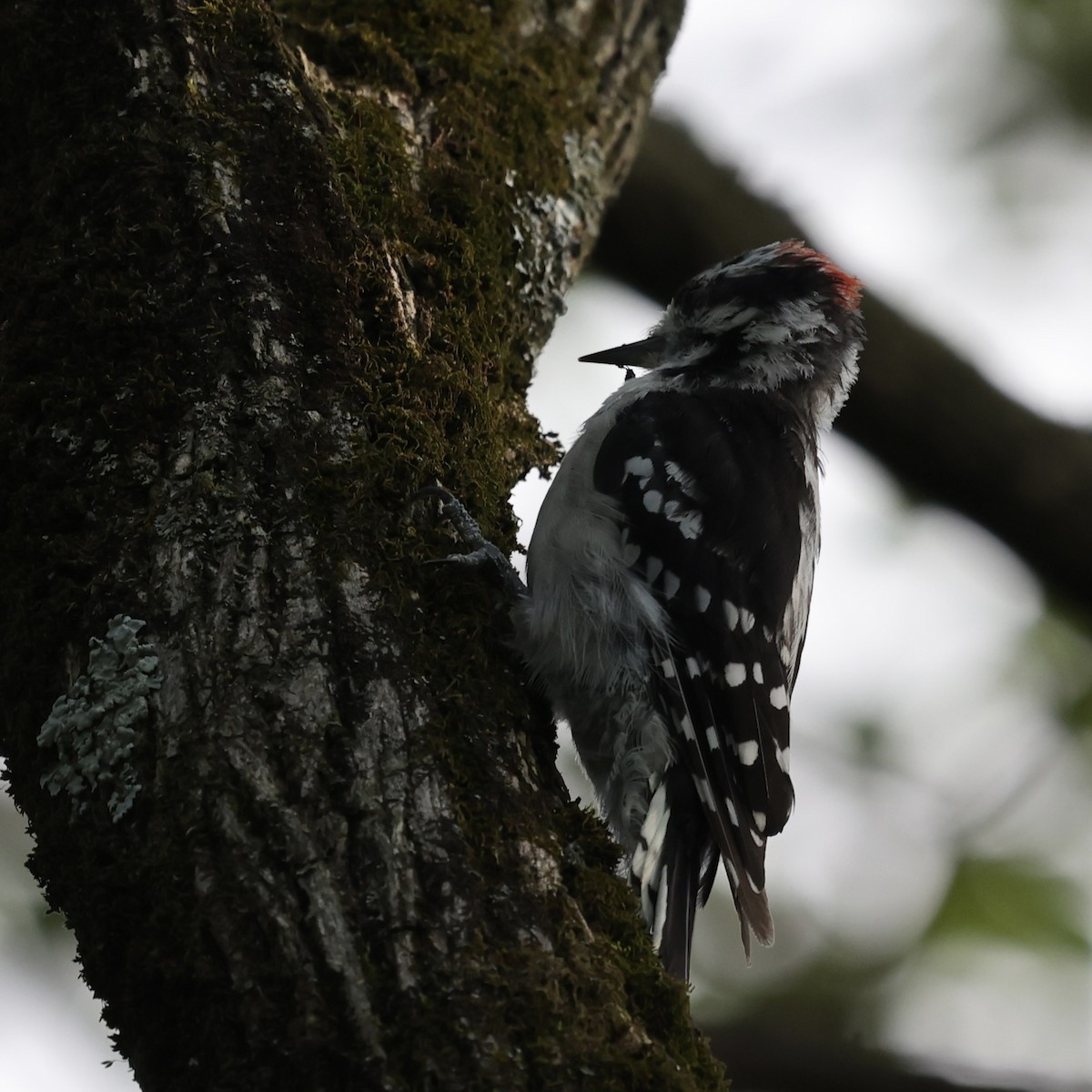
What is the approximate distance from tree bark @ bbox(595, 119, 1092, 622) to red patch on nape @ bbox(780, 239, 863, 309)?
0.72 meters

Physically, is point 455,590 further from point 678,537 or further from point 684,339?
point 684,339

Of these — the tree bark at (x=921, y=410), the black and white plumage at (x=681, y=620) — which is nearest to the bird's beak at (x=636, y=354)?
the black and white plumage at (x=681, y=620)

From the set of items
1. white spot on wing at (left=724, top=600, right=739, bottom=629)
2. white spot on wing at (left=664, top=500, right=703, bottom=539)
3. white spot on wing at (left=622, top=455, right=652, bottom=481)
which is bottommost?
white spot on wing at (left=724, top=600, right=739, bottom=629)

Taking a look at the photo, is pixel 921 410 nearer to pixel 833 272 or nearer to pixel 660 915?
pixel 833 272

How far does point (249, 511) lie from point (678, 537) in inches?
55.0

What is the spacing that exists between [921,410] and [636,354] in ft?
4.77

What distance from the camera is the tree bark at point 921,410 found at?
482 centimetres

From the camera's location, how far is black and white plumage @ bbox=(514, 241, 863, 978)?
2.95 metres

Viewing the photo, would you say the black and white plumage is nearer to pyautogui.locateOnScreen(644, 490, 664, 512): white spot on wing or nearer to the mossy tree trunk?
pyautogui.locateOnScreen(644, 490, 664, 512): white spot on wing

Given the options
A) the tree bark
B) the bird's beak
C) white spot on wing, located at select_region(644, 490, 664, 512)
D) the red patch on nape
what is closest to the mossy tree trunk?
white spot on wing, located at select_region(644, 490, 664, 512)

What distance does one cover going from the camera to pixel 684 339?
13.4 feet

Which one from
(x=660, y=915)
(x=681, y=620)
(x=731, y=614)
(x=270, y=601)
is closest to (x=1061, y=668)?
(x=731, y=614)

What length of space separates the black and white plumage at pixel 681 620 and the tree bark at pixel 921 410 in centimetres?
122

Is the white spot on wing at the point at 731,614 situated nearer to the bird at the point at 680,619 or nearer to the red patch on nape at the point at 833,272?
the bird at the point at 680,619
